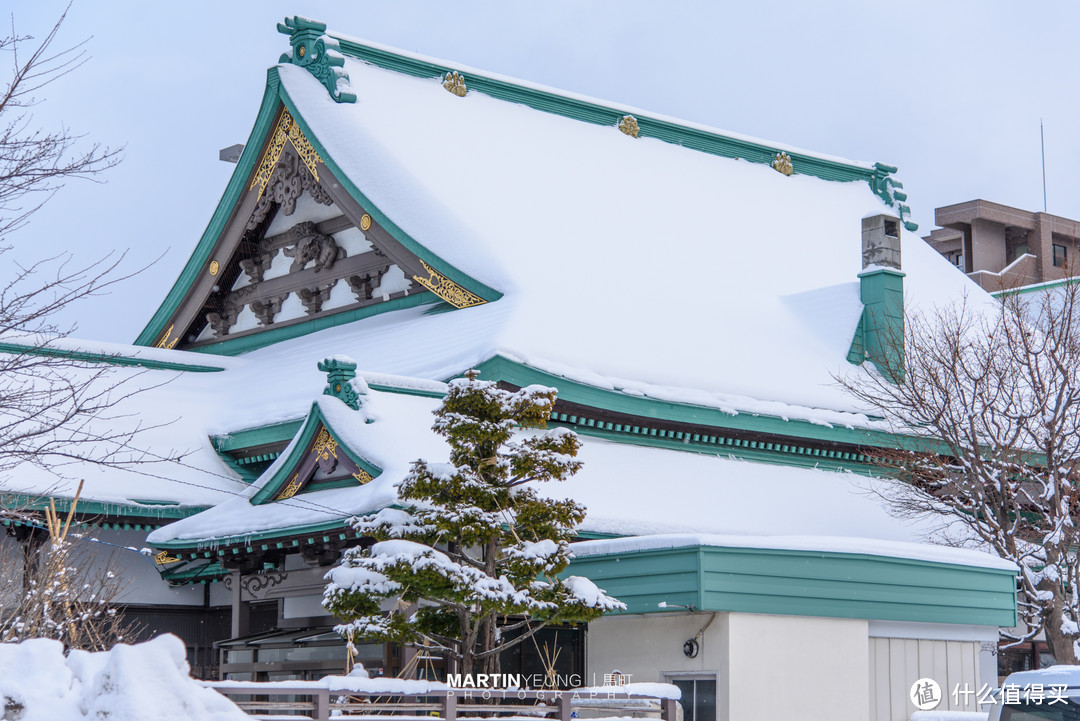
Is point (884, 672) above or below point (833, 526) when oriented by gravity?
below

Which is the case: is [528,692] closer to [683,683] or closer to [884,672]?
[683,683]

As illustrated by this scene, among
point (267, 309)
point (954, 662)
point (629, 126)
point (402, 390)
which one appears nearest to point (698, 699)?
point (954, 662)

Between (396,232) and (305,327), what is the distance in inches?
119

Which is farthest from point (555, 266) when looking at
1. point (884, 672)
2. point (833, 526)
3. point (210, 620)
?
point (884, 672)

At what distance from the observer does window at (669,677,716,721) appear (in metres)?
12.7

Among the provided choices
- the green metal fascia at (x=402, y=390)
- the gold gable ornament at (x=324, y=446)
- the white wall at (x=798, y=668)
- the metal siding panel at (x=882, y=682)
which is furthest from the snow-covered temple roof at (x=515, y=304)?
the metal siding panel at (x=882, y=682)

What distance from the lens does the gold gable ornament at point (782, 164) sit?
86.6 ft

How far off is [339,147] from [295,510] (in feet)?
21.0

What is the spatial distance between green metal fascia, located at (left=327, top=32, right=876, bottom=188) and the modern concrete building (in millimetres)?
20278

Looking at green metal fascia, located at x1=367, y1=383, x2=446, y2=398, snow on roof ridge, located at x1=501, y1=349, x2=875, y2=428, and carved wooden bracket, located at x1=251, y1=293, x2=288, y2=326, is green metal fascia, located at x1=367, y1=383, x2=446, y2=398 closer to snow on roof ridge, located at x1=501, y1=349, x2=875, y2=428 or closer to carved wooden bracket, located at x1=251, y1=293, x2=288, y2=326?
snow on roof ridge, located at x1=501, y1=349, x2=875, y2=428

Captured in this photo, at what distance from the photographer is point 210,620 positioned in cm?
1827

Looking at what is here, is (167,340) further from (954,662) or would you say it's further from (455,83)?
(954,662)

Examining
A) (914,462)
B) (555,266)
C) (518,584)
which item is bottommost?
(518,584)

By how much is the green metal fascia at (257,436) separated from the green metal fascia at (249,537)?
2.19 metres
